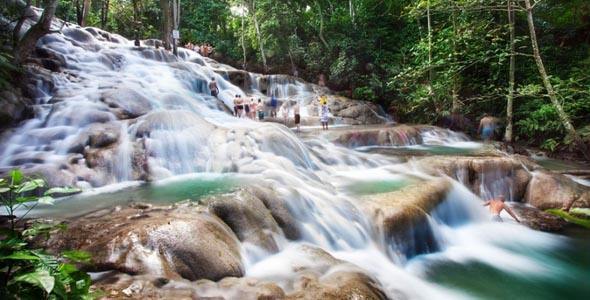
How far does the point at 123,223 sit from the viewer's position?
14.8ft

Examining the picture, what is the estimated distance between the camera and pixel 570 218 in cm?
791

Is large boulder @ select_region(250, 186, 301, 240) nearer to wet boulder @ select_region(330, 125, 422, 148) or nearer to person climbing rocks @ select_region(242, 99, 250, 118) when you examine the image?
wet boulder @ select_region(330, 125, 422, 148)

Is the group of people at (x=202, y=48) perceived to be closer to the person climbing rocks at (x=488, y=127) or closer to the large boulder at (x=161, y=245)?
the person climbing rocks at (x=488, y=127)

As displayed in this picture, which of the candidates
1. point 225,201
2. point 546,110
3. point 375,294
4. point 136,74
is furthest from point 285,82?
point 375,294

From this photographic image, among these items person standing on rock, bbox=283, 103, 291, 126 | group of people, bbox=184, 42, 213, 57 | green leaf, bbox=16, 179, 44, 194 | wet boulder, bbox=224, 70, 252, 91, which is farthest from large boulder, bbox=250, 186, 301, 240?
group of people, bbox=184, 42, 213, 57

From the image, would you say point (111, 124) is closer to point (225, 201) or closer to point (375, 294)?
point (225, 201)

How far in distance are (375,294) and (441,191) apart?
4.67 meters

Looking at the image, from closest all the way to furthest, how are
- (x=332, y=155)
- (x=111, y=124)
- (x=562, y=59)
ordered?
(x=111, y=124) < (x=332, y=155) < (x=562, y=59)

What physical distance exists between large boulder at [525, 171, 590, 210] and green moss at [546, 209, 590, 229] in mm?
315

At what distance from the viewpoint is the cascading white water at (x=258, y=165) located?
18.3 feet

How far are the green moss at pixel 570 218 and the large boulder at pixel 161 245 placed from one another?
753cm

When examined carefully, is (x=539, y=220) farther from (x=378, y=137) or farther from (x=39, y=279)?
(x=39, y=279)

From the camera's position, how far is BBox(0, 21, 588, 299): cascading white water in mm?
5582

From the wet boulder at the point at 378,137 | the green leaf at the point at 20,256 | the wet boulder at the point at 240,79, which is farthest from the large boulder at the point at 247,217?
the wet boulder at the point at 240,79
